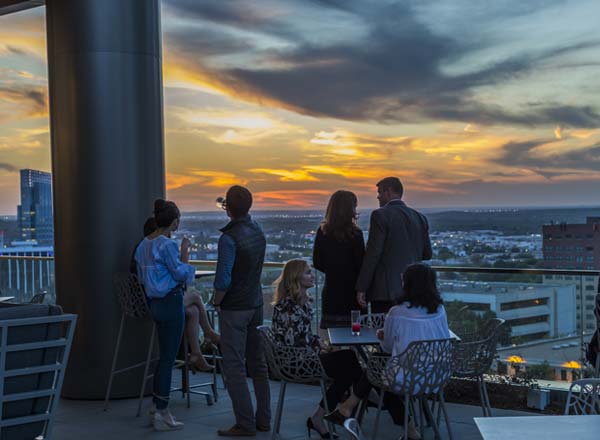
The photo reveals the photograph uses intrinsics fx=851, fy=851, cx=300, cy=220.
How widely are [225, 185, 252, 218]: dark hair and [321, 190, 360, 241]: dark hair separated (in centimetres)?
63

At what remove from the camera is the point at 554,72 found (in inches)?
378

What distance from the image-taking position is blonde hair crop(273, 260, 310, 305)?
5.55 m

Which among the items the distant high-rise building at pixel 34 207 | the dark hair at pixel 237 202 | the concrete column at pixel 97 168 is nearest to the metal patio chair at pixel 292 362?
the dark hair at pixel 237 202

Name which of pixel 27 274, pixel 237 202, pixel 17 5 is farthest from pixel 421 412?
pixel 17 5

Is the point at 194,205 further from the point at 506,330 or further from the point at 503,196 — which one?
the point at 506,330

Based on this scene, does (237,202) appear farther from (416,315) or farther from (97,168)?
(97,168)

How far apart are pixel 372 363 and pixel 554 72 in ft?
18.6

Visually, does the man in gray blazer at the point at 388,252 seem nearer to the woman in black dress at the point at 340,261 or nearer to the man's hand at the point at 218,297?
the woman in black dress at the point at 340,261

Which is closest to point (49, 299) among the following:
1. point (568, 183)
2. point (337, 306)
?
point (337, 306)

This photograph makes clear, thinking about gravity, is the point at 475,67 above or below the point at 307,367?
above

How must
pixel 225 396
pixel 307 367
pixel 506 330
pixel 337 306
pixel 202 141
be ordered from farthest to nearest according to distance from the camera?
pixel 202 141 < pixel 225 396 < pixel 506 330 < pixel 337 306 < pixel 307 367

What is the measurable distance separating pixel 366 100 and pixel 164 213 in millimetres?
4825

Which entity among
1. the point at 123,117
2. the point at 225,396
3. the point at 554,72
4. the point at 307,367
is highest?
the point at 554,72

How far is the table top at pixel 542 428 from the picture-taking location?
8.66 feet
